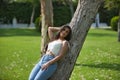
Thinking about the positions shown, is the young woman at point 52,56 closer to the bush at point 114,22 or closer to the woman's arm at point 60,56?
the woman's arm at point 60,56

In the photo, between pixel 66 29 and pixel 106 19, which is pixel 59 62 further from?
pixel 106 19

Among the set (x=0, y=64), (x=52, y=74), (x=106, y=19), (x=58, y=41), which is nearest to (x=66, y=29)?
(x=58, y=41)

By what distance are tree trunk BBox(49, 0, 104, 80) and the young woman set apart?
0.11 meters

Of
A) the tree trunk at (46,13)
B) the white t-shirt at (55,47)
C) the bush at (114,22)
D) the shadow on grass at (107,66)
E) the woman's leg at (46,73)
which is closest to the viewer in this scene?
the woman's leg at (46,73)

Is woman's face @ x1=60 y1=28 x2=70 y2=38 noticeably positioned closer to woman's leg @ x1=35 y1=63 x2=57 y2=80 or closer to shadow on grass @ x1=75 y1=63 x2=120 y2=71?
woman's leg @ x1=35 y1=63 x2=57 y2=80

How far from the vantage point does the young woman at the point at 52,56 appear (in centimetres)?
677

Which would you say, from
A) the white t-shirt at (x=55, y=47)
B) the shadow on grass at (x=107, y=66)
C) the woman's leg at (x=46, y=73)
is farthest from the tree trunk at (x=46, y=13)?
the woman's leg at (x=46, y=73)

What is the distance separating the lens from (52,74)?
22.3 ft

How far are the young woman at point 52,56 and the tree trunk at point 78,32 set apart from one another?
11 centimetres

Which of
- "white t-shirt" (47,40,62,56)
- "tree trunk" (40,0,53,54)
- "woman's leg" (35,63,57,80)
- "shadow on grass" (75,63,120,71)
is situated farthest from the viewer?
"shadow on grass" (75,63,120,71)

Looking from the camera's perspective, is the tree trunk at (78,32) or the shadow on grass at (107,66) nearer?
the tree trunk at (78,32)

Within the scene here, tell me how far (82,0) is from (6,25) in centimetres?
4362

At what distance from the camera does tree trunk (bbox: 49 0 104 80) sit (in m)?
6.78

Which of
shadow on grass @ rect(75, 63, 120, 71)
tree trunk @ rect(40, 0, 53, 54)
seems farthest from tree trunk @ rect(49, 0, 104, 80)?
shadow on grass @ rect(75, 63, 120, 71)
